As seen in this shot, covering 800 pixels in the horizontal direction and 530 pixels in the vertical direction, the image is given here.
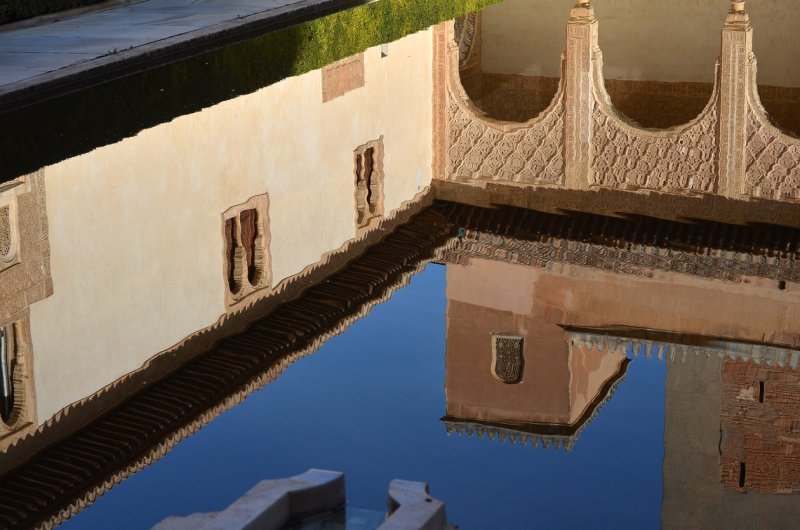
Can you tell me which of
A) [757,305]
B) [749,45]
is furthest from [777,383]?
[749,45]

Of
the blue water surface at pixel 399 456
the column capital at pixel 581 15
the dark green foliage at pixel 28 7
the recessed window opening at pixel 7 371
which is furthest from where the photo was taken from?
the column capital at pixel 581 15

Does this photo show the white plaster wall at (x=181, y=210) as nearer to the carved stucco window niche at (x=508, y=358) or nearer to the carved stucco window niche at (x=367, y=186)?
the carved stucco window niche at (x=367, y=186)

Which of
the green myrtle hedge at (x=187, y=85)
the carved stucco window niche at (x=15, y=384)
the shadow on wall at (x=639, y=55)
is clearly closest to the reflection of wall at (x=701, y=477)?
the carved stucco window niche at (x=15, y=384)

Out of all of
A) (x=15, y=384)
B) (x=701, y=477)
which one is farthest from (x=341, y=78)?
(x=701, y=477)

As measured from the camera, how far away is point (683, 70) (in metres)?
14.5

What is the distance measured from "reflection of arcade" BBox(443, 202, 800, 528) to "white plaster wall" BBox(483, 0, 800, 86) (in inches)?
279

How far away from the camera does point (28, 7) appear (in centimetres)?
1070

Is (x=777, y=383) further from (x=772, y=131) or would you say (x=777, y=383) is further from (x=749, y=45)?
(x=749, y=45)

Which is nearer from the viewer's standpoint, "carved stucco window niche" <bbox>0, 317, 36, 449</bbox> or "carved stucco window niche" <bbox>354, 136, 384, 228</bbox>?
"carved stucco window niche" <bbox>0, 317, 36, 449</bbox>

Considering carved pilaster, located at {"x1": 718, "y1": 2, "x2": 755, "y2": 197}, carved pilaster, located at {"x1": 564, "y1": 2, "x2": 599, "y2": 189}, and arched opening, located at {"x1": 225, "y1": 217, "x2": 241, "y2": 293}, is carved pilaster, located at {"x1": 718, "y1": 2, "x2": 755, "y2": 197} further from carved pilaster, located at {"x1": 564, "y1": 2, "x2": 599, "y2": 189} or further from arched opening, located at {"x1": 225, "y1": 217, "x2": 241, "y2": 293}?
arched opening, located at {"x1": 225, "y1": 217, "x2": 241, "y2": 293}

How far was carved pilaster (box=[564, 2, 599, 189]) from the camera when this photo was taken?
10812mm

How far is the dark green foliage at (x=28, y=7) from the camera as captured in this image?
1037 cm

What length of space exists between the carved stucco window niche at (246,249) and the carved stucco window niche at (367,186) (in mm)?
706

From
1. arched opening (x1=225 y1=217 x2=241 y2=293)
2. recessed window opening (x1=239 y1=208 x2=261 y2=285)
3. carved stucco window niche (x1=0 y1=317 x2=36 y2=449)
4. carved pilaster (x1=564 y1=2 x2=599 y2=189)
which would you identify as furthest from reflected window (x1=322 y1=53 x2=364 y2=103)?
carved stucco window niche (x1=0 y1=317 x2=36 y2=449)
